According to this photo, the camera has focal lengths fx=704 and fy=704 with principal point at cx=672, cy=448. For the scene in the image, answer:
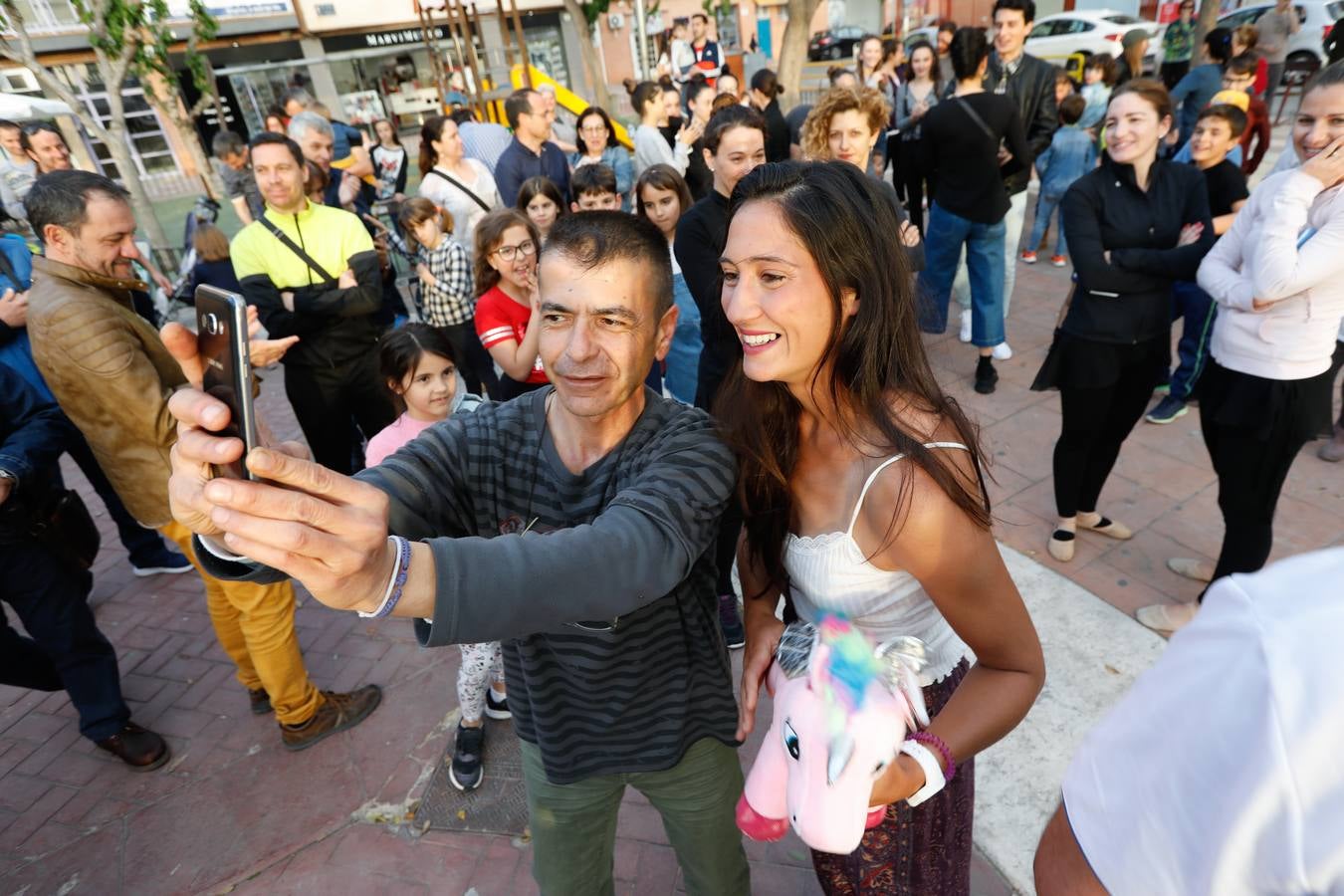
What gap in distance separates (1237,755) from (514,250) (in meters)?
3.45

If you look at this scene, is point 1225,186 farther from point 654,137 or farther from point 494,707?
point 494,707

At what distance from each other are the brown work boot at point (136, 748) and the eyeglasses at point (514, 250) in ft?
8.93

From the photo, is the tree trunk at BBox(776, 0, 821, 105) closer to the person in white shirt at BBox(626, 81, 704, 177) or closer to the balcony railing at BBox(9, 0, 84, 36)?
the person in white shirt at BBox(626, 81, 704, 177)

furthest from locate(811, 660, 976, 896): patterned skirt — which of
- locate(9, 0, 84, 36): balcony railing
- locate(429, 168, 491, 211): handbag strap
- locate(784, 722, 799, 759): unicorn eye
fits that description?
locate(9, 0, 84, 36): balcony railing

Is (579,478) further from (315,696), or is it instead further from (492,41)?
(492,41)

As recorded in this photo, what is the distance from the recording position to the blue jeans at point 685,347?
11.6 feet

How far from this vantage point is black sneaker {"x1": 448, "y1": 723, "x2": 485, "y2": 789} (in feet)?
A: 9.23

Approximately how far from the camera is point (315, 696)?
10.3ft

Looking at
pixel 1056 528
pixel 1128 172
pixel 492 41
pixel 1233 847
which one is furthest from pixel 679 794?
pixel 492 41

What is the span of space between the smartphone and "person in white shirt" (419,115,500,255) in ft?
16.2

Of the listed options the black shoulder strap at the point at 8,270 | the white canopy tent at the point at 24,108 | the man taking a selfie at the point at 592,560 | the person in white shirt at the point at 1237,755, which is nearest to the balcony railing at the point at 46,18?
the white canopy tent at the point at 24,108

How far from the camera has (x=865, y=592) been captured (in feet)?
4.94

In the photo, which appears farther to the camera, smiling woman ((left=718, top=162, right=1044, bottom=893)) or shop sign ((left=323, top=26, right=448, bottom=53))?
shop sign ((left=323, top=26, right=448, bottom=53))

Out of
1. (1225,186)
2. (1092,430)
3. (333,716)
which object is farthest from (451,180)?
(1225,186)
